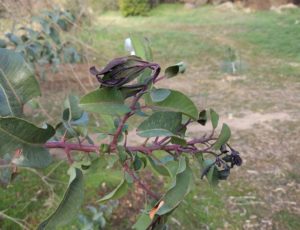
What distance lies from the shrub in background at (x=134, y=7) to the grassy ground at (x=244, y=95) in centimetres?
154

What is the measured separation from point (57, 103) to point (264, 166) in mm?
2652

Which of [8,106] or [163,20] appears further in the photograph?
[163,20]

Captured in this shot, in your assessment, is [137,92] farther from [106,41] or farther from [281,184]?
[106,41]

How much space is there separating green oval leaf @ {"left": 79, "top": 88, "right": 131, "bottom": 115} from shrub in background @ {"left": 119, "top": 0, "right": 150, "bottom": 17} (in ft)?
46.5

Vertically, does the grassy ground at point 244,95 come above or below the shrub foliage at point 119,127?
below

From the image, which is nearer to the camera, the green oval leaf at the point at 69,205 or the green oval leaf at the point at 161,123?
the green oval leaf at the point at 69,205

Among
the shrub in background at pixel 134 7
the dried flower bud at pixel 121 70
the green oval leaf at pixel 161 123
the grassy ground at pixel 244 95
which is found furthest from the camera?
the shrub in background at pixel 134 7

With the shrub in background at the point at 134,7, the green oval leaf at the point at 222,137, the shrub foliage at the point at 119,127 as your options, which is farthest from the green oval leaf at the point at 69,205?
the shrub in background at the point at 134,7

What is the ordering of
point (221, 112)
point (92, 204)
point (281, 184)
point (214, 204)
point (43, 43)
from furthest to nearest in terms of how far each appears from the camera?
point (221, 112), point (43, 43), point (281, 184), point (214, 204), point (92, 204)

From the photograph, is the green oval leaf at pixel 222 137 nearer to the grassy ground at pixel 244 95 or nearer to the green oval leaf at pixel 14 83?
the green oval leaf at pixel 14 83

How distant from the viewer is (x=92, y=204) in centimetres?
267

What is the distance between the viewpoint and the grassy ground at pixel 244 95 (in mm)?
2895

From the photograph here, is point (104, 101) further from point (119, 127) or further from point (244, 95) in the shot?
point (244, 95)

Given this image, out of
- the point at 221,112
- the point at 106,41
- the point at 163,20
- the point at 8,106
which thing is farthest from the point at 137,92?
the point at 163,20
